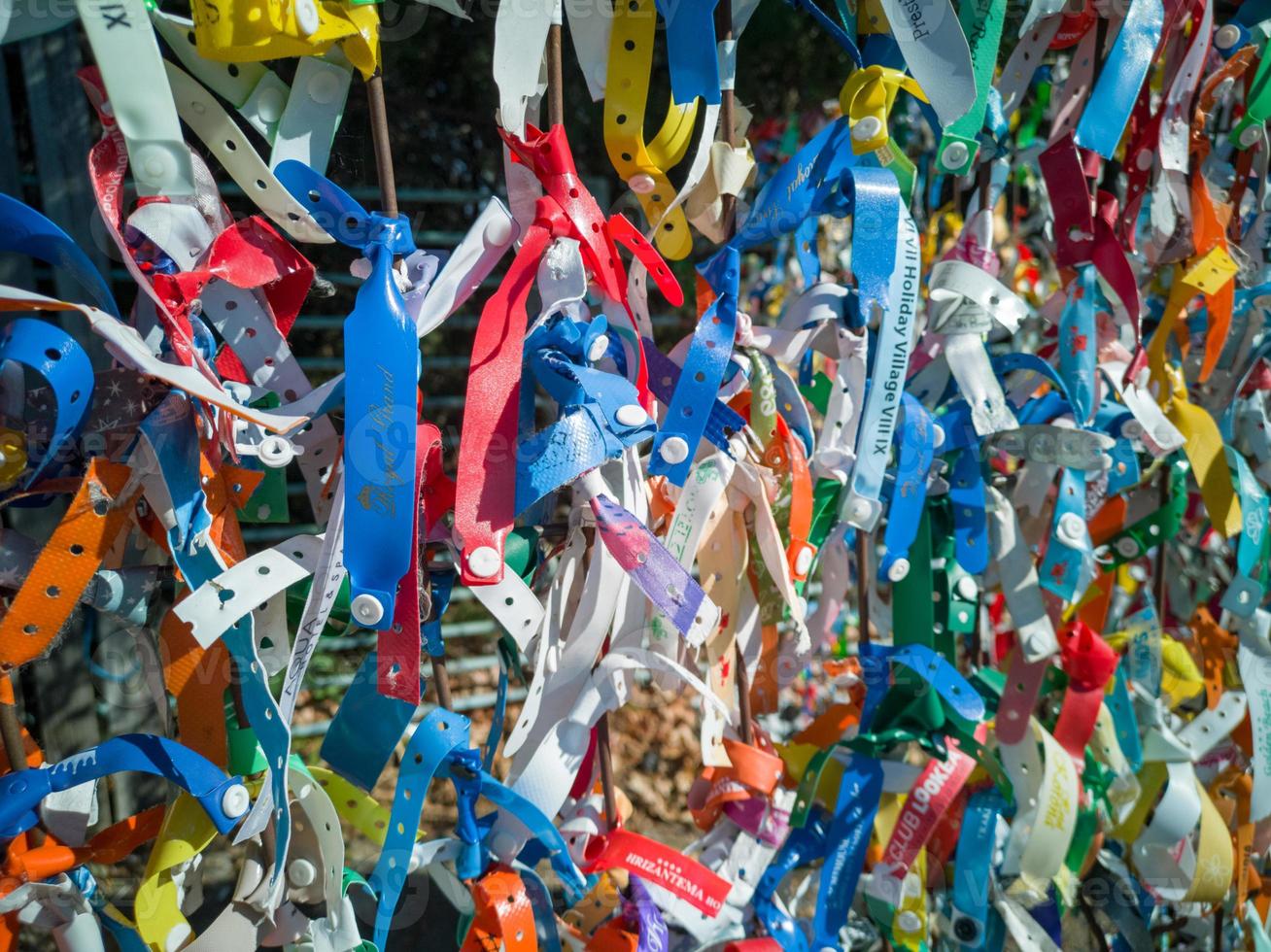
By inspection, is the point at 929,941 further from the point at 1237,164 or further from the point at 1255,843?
the point at 1237,164

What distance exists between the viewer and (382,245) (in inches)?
30.6

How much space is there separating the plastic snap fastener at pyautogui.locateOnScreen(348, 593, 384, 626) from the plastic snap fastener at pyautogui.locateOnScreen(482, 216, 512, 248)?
0.99 feet

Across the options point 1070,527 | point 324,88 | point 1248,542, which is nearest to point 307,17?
point 324,88

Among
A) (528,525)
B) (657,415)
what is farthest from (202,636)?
(657,415)

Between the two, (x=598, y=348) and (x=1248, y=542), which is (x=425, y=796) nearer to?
(x=598, y=348)

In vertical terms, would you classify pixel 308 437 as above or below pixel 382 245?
below

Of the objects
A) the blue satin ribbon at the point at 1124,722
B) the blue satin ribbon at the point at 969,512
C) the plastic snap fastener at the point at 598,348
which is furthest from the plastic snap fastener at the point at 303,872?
the blue satin ribbon at the point at 1124,722

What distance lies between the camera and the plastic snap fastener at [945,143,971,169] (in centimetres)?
94

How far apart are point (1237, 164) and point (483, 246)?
3.37ft

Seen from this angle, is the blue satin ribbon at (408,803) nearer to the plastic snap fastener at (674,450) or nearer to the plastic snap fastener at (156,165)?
the plastic snap fastener at (674,450)

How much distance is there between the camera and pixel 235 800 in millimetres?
802

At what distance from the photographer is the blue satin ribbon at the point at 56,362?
2.29 ft

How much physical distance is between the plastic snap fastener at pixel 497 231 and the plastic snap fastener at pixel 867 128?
0.33 metres

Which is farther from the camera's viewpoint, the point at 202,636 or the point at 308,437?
the point at 308,437
